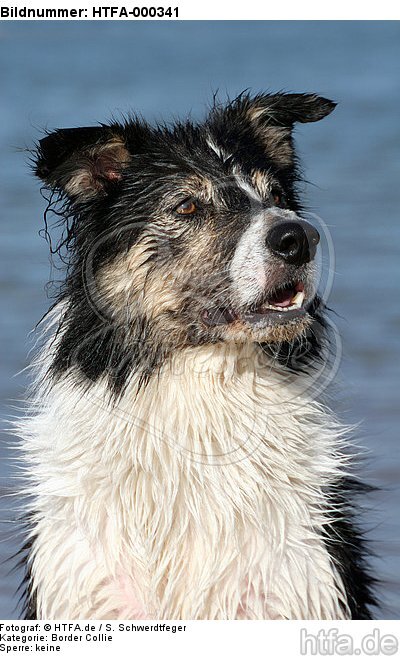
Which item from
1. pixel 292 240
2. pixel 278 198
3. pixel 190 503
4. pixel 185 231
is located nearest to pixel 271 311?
pixel 292 240

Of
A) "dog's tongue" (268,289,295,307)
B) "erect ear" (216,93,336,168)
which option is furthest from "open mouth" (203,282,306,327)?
"erect ear" (216,93,336,168)

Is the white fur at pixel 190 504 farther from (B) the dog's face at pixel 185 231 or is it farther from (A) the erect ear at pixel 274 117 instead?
(A) the erect ear at pixel 274 117

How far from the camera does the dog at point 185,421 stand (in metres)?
5.11

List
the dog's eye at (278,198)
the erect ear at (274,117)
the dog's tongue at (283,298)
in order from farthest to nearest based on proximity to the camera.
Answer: the erect ear at (274,117), the dog's eye at (278,198), the dog's tongue at (283,298)

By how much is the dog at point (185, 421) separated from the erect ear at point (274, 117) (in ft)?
1.38

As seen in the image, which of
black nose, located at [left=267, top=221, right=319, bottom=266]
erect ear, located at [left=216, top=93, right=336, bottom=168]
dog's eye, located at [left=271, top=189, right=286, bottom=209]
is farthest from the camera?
erect ear, located at [left=216, top=93, right=336, bottom=168]

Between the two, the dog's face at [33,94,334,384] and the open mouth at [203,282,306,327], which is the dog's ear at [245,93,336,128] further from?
the open mouth at [203,282,306,327]

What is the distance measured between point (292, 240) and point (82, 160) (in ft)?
3.14

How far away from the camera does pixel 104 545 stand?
5176mm

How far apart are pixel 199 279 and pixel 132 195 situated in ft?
1.66

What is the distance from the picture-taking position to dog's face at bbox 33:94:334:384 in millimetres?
5012

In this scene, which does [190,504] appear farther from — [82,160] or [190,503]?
[82,160]

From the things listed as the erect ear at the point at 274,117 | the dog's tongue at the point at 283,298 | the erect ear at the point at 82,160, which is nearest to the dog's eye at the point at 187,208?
the erect ear at the point at 82,160

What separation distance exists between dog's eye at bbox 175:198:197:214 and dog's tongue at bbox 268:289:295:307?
1.65 ft
